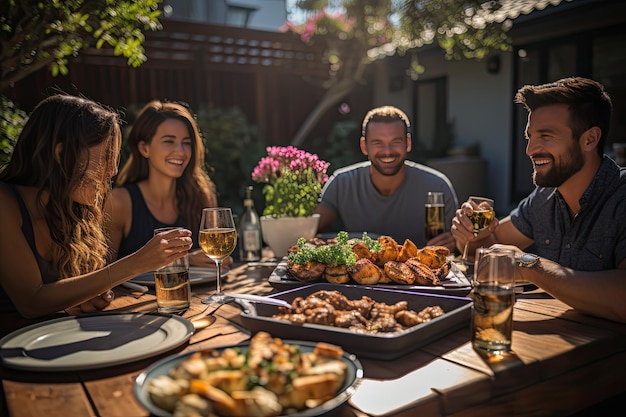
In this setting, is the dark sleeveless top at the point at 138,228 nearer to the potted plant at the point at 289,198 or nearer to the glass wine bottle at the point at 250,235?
the glass wine bottle at the point at 250,235

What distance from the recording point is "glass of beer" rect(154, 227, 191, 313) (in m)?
1.75

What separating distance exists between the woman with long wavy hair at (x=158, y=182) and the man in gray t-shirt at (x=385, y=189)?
0.84 meters

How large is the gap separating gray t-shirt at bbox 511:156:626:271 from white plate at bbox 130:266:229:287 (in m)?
1.39

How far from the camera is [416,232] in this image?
10.7 ft

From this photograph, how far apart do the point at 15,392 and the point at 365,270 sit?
108cm

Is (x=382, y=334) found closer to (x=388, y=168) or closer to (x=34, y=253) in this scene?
(x=34, y=253)

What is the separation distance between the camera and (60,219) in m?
1.88

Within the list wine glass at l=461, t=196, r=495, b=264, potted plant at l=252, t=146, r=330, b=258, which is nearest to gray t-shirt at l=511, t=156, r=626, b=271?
wine glass at l=461, t=196, r=495, b=264

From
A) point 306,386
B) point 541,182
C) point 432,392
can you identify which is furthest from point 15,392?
point 541,182

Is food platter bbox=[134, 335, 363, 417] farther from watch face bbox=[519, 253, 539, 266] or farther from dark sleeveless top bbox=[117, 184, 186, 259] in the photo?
dark sleeveless top bbox=[117, 184, 186, 259]

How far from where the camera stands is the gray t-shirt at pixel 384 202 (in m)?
3.32

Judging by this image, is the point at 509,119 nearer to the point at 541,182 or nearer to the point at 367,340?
the point at 541,182

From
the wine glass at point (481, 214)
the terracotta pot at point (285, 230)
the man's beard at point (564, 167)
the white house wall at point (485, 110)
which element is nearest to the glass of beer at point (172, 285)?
the terracotta pot at point (285, 230)

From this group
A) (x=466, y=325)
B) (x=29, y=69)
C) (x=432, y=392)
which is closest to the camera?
(x=432, y=392)
